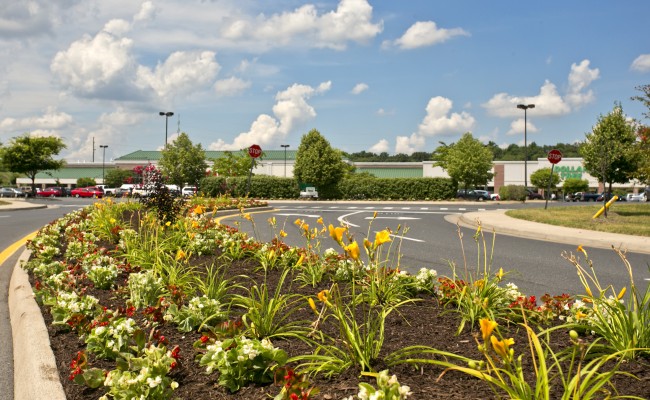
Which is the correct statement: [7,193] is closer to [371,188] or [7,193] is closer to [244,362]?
[371,188]

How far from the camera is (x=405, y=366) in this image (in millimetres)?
3314

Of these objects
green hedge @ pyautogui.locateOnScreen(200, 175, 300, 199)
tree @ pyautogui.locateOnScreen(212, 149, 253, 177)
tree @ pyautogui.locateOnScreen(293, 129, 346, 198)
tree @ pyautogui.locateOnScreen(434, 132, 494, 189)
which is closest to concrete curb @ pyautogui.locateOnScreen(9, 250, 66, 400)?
green hedge @ pyautogui.locateOnScreen(200, 175, 300, 199)

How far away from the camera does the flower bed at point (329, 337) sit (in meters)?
2.95

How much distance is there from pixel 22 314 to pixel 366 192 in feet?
137

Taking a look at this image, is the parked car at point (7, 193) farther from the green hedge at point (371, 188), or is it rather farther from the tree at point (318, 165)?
the tree at point (318, 165)

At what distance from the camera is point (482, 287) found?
4.48 meters

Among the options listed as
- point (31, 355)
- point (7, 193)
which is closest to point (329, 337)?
point (31, 355)

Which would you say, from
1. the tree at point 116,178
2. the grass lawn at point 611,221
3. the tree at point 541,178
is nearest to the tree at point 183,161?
the tree at point 116,178

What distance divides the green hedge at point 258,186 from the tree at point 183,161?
918 cm

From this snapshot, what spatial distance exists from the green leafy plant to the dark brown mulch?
7cm

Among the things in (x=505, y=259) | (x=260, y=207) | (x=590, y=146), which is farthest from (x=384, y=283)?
(x=590, y=146)

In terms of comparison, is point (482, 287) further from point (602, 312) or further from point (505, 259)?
point (505, 259)

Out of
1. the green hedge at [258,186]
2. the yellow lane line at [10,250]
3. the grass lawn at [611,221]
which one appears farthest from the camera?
the green hedge at [258,186]

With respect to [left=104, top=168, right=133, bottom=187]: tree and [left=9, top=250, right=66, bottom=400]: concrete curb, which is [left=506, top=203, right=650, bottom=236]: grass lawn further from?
[left=104, top=168, right=133, bottom=187]: tree
